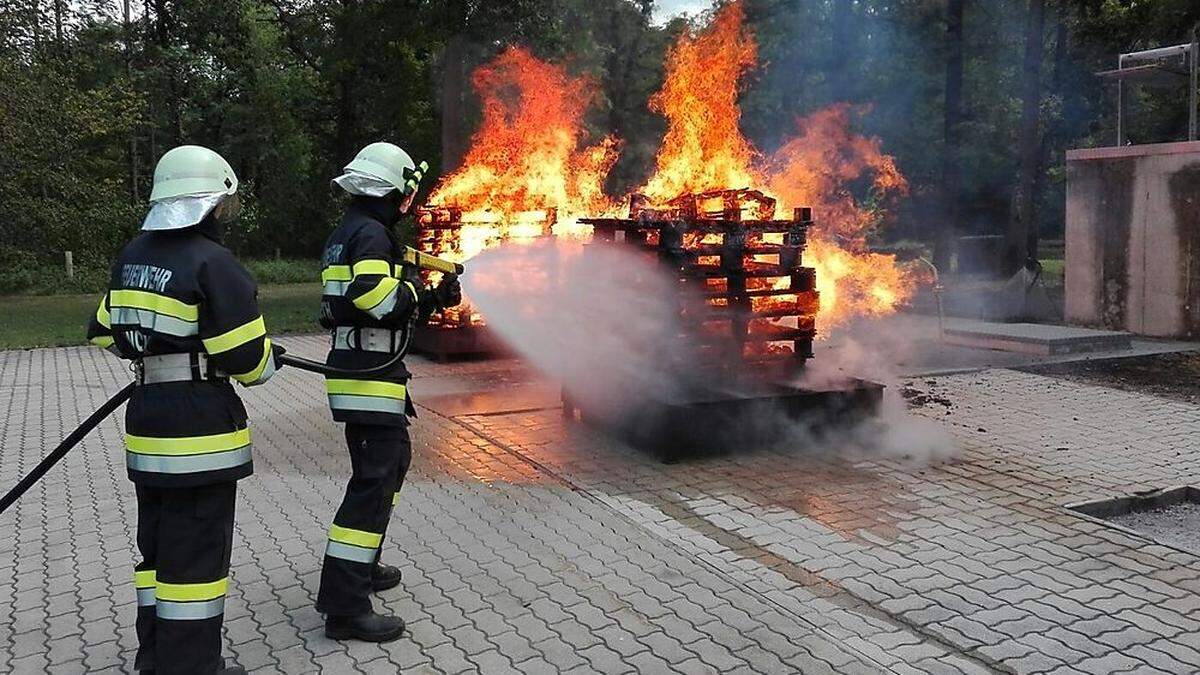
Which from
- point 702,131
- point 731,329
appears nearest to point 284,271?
point 702,131

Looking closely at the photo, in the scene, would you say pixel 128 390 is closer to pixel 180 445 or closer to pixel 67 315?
pixel 180 445

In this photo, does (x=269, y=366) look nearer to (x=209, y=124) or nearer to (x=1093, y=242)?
(x=1093, y=242)

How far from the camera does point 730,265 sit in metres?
6.86

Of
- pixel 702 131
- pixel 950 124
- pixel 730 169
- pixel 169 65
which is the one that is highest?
pixel 169 65

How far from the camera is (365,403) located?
3920mm

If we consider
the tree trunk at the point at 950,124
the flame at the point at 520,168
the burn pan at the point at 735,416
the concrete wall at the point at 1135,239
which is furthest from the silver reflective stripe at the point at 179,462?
the tree trunk at the point at 950,124

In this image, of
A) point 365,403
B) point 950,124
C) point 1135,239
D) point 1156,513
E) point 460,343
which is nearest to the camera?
point 365,403

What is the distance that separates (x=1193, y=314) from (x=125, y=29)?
27286 mm

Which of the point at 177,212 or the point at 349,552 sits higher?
the point at 177,212

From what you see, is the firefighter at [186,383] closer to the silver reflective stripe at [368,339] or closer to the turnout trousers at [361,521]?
the turnout trousers at [361,521]

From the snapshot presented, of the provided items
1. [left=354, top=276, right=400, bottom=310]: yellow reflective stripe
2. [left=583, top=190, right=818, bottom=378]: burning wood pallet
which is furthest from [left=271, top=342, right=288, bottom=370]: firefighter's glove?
[left=583, top=190, right=818, bottom=378]: burning wood pallet

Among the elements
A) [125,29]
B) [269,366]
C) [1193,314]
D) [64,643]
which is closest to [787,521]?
[269,366]

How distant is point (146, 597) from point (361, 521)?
83 cm

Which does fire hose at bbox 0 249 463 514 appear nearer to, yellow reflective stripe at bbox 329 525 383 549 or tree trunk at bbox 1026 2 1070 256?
yellow reflective stripe at bbox 329 525 383 549
